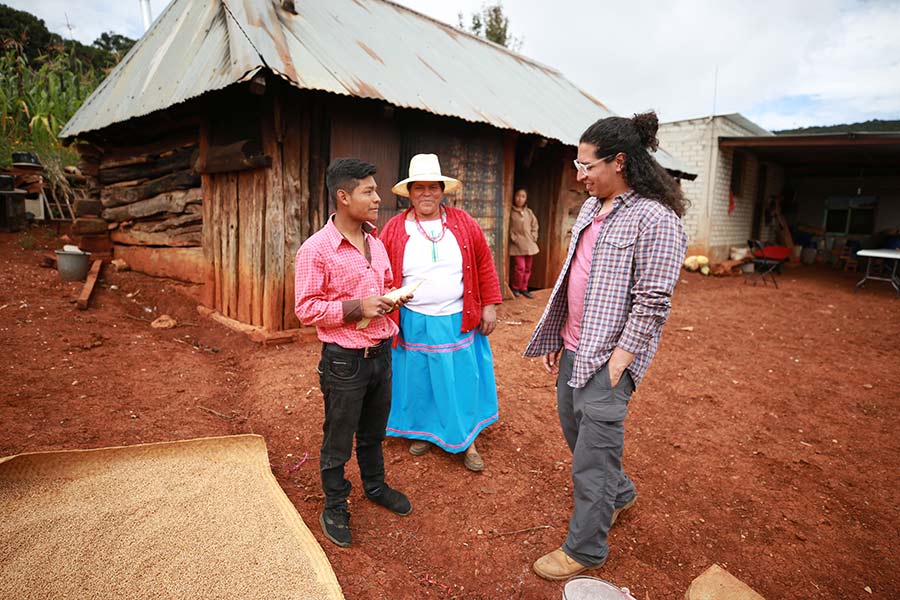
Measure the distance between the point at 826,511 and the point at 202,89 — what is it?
5746 millimetres

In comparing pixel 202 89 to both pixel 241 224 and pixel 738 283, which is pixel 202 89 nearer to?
pixel 241 224

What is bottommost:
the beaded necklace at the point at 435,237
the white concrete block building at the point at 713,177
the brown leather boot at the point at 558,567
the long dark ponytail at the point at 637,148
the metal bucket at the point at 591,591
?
the brown leather boot at the point at 558,567

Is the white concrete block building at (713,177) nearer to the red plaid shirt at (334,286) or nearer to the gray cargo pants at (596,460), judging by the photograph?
the gray cargo pants at (596,460)

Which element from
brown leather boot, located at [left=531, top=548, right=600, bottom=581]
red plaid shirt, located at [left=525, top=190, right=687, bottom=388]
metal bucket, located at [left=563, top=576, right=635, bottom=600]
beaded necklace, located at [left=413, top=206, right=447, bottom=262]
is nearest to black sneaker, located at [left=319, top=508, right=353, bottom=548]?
brown leather boot, located at [left=531, top=548, right=600, bottom=581]

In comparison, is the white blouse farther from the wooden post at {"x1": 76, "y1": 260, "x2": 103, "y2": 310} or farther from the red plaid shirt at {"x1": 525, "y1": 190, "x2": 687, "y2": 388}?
the wooden post at {"x1": 76, "y1": 260, "x2": 103, "y2": 310}

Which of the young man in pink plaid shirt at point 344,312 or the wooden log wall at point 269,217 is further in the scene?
the wooden log wall at point 269,217

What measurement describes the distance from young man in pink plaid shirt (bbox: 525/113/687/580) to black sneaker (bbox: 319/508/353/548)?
940 millimetres

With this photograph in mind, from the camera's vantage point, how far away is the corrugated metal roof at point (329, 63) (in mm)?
4621

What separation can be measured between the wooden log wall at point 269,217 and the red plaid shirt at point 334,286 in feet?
10.1

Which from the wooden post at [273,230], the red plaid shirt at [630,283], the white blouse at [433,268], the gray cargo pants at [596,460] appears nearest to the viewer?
the red plaid shirt at [630,283]

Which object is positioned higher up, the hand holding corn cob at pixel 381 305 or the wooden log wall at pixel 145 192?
the wooden log wall at pixel 145 192

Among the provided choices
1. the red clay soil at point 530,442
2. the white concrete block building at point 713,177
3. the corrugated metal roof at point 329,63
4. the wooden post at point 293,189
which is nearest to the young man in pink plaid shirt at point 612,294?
the red clay soil at point 530,442

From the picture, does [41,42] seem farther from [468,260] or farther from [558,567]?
[558,567]

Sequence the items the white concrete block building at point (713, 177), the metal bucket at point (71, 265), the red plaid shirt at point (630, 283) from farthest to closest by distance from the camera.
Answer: the white concrete block building at point (713, 177) → the metal bucket at point (71, 265) → the red plaid shirt at point (630, 283)
